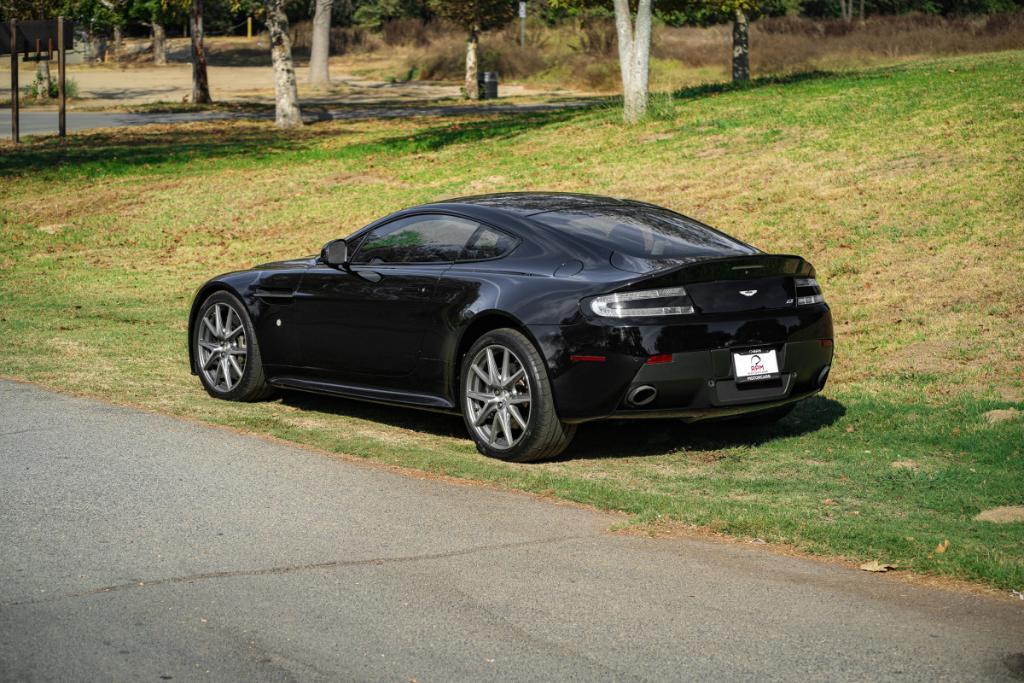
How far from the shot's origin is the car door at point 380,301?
824 centimetres

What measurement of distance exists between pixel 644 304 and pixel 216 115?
31953mm

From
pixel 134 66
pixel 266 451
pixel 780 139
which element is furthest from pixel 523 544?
pixel 134 66

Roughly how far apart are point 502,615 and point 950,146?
1411 centimetres

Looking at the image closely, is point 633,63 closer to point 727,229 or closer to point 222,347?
point 727,229

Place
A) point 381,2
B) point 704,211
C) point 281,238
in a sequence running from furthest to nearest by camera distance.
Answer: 1. point 381,2
2. point 281,238
3. point 704,211

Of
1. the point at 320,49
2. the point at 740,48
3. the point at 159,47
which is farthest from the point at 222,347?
the point at 159,47

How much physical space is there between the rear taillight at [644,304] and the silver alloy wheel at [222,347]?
131 inches

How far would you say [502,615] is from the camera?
501 centimetres

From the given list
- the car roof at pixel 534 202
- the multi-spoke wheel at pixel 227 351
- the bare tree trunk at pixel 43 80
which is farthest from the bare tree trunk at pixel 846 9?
the multi-spoke wheel at pixel 227 351

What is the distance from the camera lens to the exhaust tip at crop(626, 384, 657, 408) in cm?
715

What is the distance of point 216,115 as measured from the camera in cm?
3719

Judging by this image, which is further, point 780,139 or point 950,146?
point 780,139

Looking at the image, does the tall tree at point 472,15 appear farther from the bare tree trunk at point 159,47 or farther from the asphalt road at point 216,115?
the bare tree trunk at point 159,47

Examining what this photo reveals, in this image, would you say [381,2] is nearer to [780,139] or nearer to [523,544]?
[780,139]
